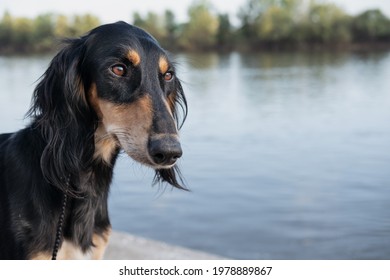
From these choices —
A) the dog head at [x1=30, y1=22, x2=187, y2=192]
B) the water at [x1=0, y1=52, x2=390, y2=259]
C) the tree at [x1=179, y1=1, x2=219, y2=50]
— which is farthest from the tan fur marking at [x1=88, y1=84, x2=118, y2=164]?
the tree at [x1=179, y1=1, x2=219, y2=50]

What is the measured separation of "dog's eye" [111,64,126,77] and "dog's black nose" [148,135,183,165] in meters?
0.46

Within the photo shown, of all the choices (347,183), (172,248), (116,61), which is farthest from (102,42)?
(347,183)

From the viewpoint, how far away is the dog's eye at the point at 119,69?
263 centimetres

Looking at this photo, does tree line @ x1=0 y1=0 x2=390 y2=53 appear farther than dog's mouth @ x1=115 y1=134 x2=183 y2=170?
Yes

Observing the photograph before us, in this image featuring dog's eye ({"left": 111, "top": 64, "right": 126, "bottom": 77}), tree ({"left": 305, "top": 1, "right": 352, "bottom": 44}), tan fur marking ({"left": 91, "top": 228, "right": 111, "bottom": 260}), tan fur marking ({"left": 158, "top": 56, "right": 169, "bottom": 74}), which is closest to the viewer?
dog's eye ({"left": 111, "top": 64, "right": 126, "bottom": 77})

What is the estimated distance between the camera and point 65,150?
8.86 feet

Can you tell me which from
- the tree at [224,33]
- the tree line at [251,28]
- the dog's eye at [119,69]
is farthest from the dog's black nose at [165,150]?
the tree at [224,33]

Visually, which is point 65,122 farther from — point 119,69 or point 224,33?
point 224,33

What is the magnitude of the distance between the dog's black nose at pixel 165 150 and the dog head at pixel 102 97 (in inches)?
3.6

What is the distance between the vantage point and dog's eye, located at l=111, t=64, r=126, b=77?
2.63m

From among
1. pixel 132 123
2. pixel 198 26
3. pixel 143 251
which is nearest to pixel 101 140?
pixel 132 123

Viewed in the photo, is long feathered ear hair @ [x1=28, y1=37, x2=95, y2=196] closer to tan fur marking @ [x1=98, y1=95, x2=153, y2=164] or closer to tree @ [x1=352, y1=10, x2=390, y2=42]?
tan fur marking @ [x1=98, y1=95, x2=153, y2=164]

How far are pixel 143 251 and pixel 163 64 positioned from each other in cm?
222

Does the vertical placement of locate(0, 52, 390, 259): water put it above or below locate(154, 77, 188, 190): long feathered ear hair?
below
